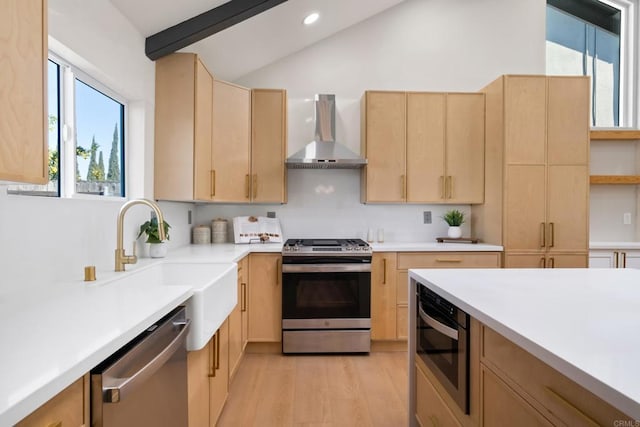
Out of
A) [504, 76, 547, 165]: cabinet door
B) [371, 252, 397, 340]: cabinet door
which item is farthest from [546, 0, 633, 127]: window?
[371, 252, 397, 340]: cabinet door

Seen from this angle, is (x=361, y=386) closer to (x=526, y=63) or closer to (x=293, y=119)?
(x=293, y=119)

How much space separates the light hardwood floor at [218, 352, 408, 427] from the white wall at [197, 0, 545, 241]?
1255mm

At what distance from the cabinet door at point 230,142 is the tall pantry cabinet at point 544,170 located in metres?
2.27

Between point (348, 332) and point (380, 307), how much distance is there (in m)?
0.35

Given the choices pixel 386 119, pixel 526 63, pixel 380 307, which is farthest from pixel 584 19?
pixel 380 307

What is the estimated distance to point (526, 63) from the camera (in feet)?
12.2

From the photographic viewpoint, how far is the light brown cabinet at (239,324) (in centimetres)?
225

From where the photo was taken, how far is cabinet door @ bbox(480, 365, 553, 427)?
910 millimetres

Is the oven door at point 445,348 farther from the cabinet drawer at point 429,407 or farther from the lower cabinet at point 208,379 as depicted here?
the lower cabinet at point 208,379

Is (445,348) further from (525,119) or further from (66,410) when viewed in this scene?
(525,119)

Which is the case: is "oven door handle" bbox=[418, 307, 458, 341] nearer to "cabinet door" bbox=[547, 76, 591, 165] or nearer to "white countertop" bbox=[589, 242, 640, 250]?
"cabinet door" bbox=[547, 76, 591, 165]

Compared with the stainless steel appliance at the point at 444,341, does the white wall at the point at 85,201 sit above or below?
above

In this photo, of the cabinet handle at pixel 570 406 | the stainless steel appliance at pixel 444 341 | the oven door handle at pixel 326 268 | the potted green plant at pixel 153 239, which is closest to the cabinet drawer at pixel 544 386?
the cabinet handle at pixel 570 406

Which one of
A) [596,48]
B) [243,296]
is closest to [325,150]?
[243,296]
